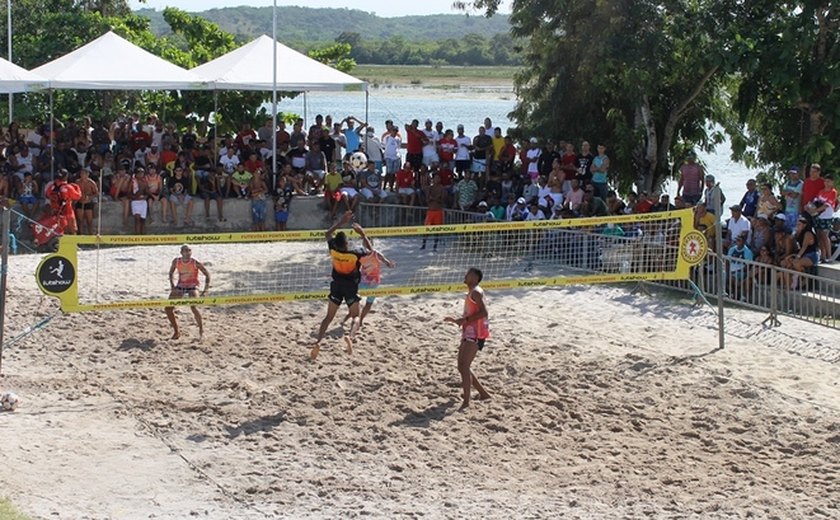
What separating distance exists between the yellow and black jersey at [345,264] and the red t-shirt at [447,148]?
8.96m

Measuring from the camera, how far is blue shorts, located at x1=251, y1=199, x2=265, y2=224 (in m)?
22.3

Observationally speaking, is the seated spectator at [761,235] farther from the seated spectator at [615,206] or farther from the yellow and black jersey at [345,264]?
the yellow and black jersey at [345,264]

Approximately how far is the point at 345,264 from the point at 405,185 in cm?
859

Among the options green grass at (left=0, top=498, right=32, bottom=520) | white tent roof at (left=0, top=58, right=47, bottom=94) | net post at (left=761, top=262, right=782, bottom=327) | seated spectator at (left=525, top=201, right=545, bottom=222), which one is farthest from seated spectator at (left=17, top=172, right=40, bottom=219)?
net post at (left=761, top=262, right=782, bottom=327)

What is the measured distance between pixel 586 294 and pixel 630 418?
513 centimetres

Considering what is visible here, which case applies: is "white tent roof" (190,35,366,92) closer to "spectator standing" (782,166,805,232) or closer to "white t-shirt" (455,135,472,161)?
"white t-shirt" (455,135,472,161)

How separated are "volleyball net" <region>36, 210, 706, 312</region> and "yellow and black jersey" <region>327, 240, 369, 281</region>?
1.01ft

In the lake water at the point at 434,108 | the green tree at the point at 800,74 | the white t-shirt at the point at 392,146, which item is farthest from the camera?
the lake water at the point at 434,108

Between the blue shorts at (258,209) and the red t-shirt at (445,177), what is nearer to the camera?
the red t-shirt at (445,177)

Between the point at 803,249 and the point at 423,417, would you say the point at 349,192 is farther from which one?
the point at 423,417

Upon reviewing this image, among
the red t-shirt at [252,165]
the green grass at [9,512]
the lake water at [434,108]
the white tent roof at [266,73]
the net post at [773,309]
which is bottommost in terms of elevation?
the green grass at [9,512]

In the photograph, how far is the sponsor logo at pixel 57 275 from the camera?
1309 centimetres

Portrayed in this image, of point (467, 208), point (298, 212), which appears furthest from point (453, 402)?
Answer: point (298, 212)

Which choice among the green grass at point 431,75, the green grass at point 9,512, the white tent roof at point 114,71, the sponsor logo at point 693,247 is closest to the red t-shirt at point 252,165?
the white tent roof at point 114,71
